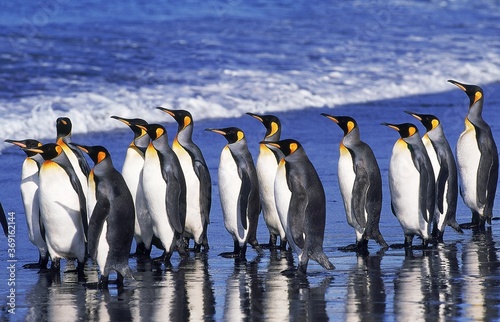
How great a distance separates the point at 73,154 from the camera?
7879 millimetres

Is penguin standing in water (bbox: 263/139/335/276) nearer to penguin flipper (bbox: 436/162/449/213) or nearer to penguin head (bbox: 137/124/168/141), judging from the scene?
penguin head (bbox: 137/124/168/141)

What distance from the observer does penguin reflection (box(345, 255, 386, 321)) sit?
5559 mm

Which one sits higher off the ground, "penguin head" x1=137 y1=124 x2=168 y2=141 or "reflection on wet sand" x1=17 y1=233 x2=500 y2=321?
"penguin head" x1=137 y1=124 x2=168 y2=141

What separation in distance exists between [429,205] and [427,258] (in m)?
0.71

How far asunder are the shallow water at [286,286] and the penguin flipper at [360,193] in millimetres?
238

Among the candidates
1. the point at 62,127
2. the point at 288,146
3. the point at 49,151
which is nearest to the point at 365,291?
the point at 288,146

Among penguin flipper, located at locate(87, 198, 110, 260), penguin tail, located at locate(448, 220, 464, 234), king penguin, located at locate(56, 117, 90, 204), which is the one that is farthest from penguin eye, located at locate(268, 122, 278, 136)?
penguin flipper, located at locate(87, 198, 110, 260)

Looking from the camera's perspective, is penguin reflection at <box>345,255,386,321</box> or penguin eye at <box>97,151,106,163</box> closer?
penguin reflection at <box>345,255,386,321</box>

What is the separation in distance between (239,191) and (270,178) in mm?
296

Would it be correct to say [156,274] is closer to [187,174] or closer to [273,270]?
[273,270]

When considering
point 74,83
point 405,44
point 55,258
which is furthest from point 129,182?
point 405,44

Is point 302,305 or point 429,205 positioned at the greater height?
point 429,205

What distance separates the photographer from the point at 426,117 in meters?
8.30

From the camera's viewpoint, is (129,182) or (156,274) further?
(129,182)
